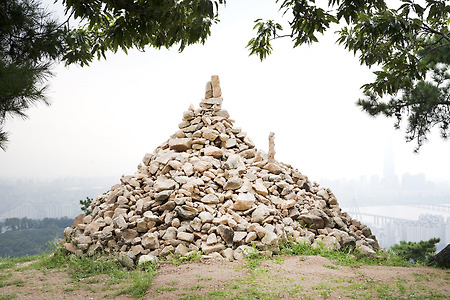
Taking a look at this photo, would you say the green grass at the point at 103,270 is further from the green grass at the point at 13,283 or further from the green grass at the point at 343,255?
the green grass at the point at 343,255

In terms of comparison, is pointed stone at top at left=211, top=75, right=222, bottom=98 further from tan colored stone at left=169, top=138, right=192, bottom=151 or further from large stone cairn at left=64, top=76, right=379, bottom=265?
tan colored stone at left=169, top=138, right=192, bottom=151


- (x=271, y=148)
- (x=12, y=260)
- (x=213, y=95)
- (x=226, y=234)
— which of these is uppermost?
(x=213, y=95)

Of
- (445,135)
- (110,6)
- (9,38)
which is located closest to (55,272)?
(9,38)

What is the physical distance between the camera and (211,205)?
235 inches

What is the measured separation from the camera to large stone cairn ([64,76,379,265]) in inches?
215

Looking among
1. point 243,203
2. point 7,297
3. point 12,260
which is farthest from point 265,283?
point 12,260

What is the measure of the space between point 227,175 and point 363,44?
3.03 m

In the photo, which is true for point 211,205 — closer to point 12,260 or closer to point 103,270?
point 103,270

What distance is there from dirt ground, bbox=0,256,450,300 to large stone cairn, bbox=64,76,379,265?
0.53 m

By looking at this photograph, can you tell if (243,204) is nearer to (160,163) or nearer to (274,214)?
(274,214)

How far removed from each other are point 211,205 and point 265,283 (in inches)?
78.3

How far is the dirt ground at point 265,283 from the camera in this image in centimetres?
395

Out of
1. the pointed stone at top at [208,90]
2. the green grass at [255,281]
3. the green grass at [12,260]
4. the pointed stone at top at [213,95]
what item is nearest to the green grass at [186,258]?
the green grass at [255,281]

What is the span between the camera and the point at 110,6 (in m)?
3.56
